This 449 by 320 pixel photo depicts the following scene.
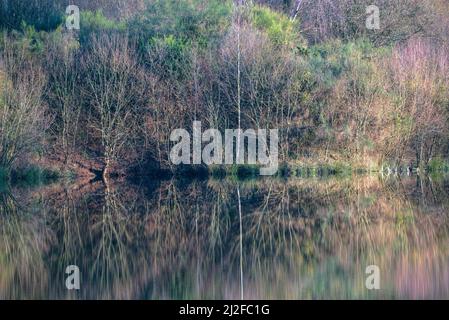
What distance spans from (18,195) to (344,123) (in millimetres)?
13668

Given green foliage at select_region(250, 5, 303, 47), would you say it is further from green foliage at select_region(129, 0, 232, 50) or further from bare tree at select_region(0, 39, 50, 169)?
bare tree at select_region(0, 39, 50, 169)

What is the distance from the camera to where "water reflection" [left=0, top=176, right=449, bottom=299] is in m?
12.0

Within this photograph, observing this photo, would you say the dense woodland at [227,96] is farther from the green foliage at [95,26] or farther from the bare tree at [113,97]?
the green foliage at [95,26]

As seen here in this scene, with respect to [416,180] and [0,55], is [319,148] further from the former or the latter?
[0,55]

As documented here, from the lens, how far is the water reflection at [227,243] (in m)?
12.0

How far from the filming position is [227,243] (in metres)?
16.0

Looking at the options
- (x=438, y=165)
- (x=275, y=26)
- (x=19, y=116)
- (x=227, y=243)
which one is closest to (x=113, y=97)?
(x=19, y=116)

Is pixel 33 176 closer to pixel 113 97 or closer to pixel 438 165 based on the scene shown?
pixel 113 97

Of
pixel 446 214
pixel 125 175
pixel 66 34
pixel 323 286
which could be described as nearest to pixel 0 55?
pixel 66 34

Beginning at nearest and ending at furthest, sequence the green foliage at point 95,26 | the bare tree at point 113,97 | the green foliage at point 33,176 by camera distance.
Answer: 1. the green foliage at point 33,176
2. the bare tree at point 113,97
3. the green foliage at point 95,26

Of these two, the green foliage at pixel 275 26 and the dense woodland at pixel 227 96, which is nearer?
the dense woodland at pixel 227 96

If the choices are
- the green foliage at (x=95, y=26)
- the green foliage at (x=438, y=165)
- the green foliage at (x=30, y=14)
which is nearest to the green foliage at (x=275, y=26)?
the green foliage at (x=95, y=26)

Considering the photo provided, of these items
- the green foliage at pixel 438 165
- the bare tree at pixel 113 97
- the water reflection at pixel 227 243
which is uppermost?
the bare tree at pixel 113 97
